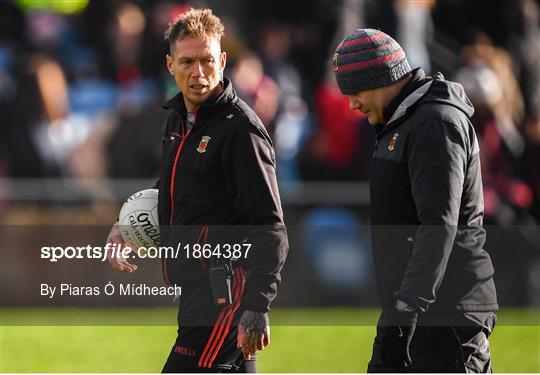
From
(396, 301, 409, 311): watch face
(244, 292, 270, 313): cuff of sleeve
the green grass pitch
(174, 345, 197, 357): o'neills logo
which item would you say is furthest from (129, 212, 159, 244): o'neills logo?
the green grass pitch

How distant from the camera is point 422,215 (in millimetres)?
5578

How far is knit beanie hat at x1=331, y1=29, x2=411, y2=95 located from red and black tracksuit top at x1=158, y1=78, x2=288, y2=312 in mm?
597

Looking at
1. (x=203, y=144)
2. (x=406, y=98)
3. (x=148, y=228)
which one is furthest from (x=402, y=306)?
(x=148, y=228)

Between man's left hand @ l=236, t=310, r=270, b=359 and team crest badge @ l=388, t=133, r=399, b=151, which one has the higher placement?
team crest badge @ l=388, t=133, r=399, b=151

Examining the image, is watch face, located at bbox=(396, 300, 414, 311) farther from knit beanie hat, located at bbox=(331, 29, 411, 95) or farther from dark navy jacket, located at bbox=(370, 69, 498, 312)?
knit beanie hat, located at bbox=(331, 29, 411, 95)

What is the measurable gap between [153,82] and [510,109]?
4.18 meters

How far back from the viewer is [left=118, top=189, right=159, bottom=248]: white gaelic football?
6.77m

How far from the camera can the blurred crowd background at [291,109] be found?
13.7m

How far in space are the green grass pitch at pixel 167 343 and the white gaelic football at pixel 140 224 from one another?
3.84 m

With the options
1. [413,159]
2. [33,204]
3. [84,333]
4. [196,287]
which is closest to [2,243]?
[33,204]

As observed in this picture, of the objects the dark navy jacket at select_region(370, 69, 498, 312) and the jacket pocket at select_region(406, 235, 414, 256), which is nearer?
the dark navy jacket at select_region(370, 69, 498, 312)

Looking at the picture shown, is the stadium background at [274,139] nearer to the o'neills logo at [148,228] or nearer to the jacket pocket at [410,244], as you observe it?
the o'neills logo at [148,228]

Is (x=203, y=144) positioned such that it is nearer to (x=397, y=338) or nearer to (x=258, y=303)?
(x=258, y=303)

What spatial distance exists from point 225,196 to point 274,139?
782 cm
